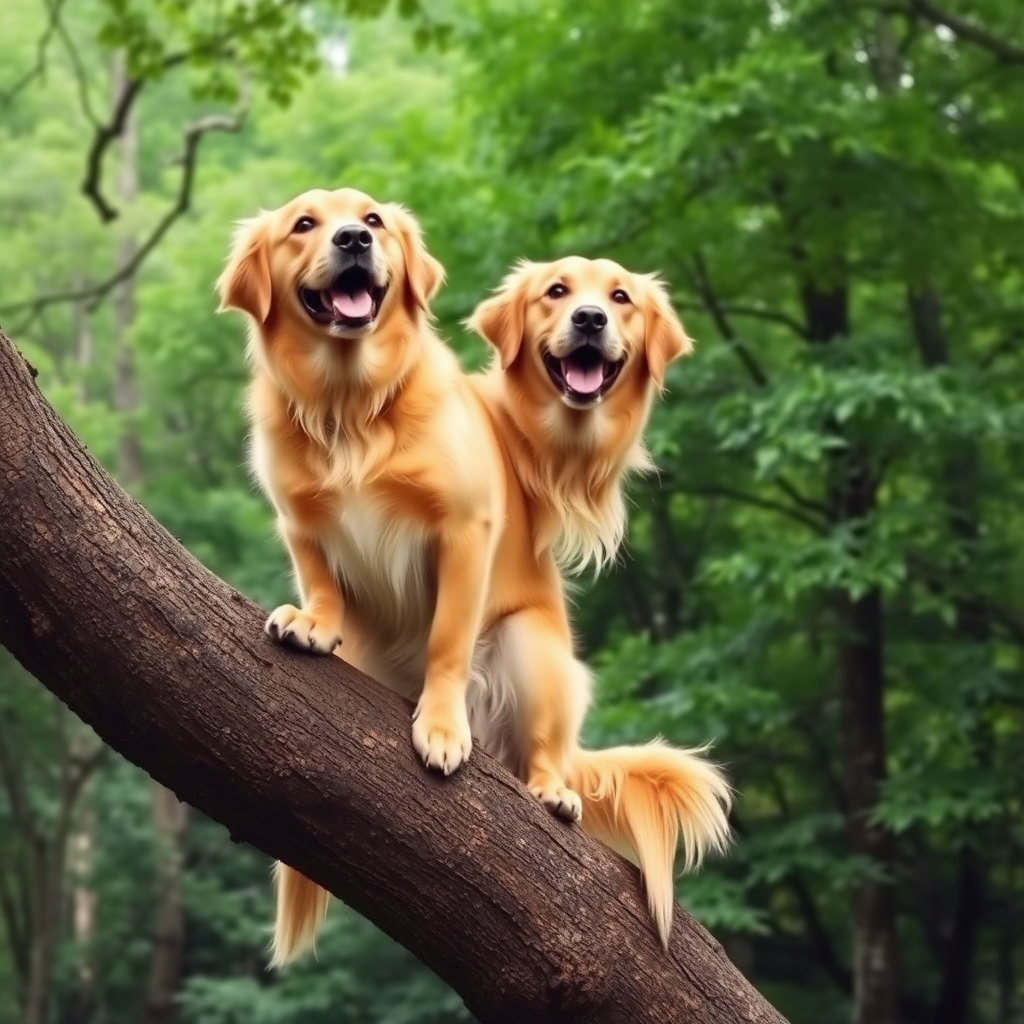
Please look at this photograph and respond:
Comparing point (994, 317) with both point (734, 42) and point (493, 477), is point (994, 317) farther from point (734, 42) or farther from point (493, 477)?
point (493, 477)

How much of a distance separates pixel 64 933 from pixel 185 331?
7382mm

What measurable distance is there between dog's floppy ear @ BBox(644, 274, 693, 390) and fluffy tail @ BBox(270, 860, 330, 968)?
1.41 meters

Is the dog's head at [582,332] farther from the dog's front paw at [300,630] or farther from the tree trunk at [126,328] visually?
the tree trunk at [126,328]

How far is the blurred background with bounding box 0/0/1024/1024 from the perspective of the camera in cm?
858

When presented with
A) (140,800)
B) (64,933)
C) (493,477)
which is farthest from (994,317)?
(64,933)

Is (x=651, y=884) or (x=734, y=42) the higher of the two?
(x=734, y=42)

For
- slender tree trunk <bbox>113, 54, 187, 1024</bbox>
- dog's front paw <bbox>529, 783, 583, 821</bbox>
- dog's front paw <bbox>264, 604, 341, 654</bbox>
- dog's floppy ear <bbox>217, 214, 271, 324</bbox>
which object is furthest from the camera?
slender tree trunk <bbox>113, 54, 187, 1024</bbox>

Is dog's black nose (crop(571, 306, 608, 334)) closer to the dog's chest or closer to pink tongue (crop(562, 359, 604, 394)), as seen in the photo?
pink tongue (crop(562, 359, 604, 394))

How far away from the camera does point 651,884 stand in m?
3.13

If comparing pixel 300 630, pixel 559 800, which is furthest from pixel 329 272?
pixel 559 800

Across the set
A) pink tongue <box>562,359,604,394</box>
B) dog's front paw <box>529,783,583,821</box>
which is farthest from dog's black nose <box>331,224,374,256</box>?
dog's front paw <box>529,783,583,821</box>

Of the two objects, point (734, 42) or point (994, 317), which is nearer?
point (734, 42)

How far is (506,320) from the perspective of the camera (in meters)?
3.50

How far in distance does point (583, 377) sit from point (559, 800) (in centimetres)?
92
